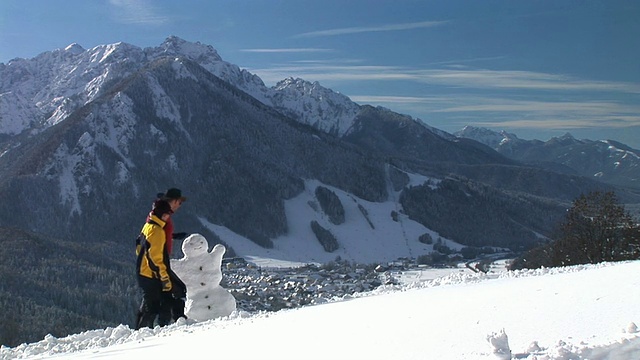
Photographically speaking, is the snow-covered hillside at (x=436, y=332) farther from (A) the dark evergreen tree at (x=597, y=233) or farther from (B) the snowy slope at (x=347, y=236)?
(B) the snowy slope at (x=347, y=236)

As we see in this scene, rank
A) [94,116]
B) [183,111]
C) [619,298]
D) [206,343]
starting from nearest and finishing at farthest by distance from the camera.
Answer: [619,298] < [206,343] < [94,116] < [183,111]

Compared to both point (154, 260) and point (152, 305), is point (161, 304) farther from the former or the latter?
point (154, 260)

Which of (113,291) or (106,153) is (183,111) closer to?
Result: (106,153)

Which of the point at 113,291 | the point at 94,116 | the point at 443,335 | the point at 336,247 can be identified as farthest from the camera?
the point at 94,116

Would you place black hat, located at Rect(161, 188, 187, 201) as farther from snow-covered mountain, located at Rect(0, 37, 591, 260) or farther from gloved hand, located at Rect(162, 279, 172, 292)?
snow-covered mountain, located at Rect(0, 37, 591, 260)

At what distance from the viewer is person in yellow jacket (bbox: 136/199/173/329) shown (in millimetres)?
11477

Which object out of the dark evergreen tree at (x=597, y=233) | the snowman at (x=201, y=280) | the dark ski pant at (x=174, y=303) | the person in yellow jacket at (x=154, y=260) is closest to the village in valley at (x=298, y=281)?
the dark evergreen tree at (x=597, y=233)

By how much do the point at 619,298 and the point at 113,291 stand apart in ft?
248

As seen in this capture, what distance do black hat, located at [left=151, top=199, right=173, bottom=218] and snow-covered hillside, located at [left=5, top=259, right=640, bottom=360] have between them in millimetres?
2183

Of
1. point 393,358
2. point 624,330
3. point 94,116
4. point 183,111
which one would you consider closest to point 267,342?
point 393,358

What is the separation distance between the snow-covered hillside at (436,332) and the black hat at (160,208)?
7.16 feet

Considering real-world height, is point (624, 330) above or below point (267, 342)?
above

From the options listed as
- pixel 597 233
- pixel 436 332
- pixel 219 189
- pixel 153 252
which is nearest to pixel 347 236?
pixel 219 189

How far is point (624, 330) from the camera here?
5926mm
